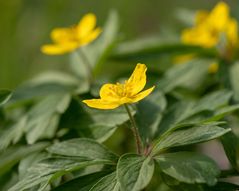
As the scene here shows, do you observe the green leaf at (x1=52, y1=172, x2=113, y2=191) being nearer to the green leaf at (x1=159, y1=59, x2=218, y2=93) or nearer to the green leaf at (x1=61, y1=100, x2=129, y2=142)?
the green leaf at (x1=61, y1=100, x2=129, y2=142)

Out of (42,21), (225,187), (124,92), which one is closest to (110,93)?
(124,92)

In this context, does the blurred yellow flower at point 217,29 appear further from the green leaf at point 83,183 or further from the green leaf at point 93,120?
the green leaf at point 83,183

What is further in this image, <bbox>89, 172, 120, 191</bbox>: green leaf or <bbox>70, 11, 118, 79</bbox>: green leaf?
<bbox>70, 11, 118, 79</bbox>: green leaf

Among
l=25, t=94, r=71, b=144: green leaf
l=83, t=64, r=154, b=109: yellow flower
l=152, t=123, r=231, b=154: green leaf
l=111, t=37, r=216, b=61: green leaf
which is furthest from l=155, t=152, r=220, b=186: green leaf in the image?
l=111, t=37, r=216, b=61: green leaf

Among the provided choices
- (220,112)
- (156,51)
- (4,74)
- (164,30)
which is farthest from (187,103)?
(4,74)

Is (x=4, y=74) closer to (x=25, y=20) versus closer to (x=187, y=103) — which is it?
(x=25, y=20)

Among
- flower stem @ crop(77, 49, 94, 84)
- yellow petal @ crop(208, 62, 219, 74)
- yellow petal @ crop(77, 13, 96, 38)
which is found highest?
yellow petal @ crop(77, 13, 96, 38)

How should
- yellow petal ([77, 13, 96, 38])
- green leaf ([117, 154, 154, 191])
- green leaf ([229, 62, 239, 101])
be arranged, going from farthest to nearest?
1. yellow petal ([77, 13, 96, 38])
2. green leaf ([229, 62, 239, 101])
3. green leaf ([117, 154, 154, 191])
